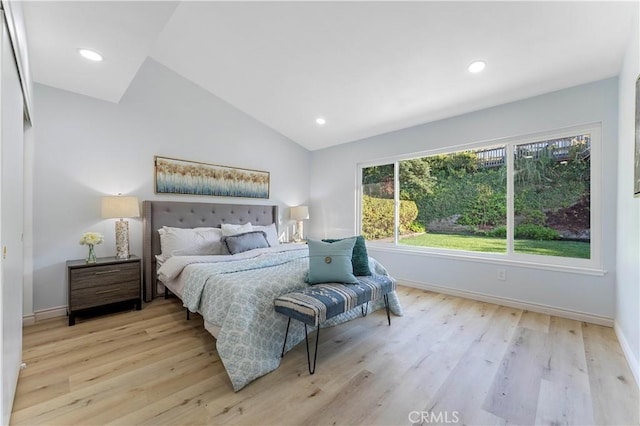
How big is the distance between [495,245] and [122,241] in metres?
4.45

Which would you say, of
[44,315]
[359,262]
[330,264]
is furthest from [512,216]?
[44,315]

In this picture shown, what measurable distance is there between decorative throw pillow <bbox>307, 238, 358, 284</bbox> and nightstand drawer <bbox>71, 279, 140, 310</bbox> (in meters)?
2.05

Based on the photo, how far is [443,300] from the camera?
3.47 meters

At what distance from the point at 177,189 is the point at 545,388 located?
4180mm

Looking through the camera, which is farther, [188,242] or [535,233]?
[188,242]

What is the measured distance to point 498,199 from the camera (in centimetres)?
343

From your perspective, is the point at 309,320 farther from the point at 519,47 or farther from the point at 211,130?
the point at 211,130

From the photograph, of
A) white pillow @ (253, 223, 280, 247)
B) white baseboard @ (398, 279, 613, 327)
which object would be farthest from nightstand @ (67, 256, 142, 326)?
white baseboard @ (398, 279, 613, 327)

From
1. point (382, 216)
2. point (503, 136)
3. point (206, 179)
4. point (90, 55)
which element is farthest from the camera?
point (382, 216)

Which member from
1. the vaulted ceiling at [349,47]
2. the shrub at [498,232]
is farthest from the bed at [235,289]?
the vaulted ceiling at [349,47]

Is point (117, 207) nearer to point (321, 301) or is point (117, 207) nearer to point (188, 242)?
point (188, 242)

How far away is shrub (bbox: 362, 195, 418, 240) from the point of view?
431 cm

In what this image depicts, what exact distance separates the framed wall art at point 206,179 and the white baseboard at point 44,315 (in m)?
1.60

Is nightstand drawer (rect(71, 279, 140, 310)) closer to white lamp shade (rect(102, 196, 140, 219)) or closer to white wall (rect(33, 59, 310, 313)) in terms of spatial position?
white wall (rect(33, 59, 310, 313))
